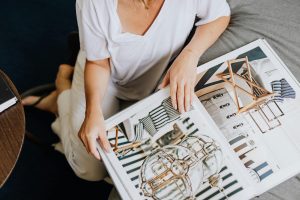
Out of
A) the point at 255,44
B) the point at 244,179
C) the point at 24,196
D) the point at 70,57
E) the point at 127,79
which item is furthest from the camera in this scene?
the point at 70,57

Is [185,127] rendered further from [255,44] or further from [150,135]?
[255,44]

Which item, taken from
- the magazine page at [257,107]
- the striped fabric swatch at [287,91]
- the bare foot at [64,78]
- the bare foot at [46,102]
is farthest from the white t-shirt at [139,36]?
the bare foot at [46,102]

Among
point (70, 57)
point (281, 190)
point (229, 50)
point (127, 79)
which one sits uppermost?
point (70, 57)

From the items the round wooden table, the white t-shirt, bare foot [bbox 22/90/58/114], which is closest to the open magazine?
the white t-shirt

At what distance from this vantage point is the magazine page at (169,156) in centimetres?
74

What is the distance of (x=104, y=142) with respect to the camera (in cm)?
78

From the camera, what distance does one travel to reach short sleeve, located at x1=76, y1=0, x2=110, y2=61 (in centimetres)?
78

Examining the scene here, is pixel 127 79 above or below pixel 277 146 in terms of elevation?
above

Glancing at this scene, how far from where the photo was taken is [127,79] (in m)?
0.99

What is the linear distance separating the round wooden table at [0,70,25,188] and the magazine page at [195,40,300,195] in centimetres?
43

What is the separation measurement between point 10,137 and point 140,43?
0.38 meters

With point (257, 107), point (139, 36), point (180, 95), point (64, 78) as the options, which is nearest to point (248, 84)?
point (257, 107)

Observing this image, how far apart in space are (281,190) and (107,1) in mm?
549

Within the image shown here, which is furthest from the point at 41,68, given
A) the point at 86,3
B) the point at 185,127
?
the point at 185,127
